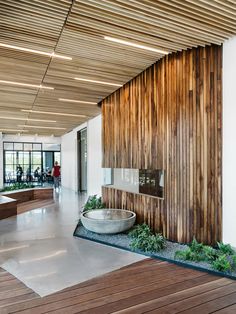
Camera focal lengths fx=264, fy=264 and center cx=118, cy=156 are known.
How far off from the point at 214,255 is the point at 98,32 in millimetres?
4163

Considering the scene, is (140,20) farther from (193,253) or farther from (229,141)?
(193,253)

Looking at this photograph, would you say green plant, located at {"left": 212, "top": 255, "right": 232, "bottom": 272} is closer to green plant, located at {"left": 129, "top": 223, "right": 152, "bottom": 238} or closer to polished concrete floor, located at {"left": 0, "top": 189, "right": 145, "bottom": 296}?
polished concrete floor, located at {"left": 0, "top": 189, "right": 145, "bottom": 296}

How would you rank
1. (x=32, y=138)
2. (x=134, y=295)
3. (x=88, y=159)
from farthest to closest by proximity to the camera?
(x=32, y=138) → (x=88, y=159) → (x=134, y=295)

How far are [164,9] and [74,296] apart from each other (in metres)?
4.03

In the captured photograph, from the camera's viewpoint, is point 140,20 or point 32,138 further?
point 32,138

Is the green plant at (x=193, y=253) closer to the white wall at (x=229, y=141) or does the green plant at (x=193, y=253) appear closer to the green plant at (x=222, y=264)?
the green plant at (x=222, y=264)

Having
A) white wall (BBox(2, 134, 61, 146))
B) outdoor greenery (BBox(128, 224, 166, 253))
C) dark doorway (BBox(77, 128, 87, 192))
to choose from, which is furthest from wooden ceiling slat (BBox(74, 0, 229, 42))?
white wall (BBox(2, 134, 61, 146))

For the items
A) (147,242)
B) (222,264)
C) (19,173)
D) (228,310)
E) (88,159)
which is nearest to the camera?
(228,310)

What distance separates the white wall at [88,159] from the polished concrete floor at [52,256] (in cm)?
452

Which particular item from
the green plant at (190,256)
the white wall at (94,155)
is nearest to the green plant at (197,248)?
the green plant at (190,256)

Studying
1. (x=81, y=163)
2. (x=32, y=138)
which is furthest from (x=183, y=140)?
(x=32, y=138)

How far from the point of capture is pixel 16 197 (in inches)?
443

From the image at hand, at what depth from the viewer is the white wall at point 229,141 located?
4605 millimetres

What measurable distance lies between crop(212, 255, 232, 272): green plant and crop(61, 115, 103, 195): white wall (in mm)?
7163
